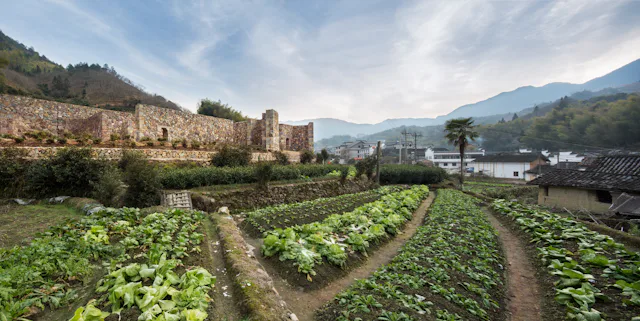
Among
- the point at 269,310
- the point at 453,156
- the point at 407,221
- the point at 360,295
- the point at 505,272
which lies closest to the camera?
the point at 269,310

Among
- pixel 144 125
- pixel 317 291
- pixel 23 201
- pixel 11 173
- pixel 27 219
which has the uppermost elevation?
pixel 144 125

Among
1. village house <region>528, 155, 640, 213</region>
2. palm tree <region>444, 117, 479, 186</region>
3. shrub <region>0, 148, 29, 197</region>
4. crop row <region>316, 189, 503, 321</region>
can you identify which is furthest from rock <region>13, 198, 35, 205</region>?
palm tree <region>444, 117, 479, 186</region>


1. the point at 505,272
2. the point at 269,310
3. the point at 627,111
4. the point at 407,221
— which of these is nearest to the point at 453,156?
the point at 627,111

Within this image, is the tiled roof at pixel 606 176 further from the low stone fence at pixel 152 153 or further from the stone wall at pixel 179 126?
the stone wall at pixel 179 126

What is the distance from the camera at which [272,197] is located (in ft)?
44.3

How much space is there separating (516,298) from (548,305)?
0.51m

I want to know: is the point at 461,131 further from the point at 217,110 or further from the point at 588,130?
the point at 588,130

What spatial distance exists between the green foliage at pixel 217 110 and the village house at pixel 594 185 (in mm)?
36654

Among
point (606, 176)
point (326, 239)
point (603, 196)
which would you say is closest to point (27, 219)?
point (326, 239)

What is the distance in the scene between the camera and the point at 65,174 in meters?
9.81

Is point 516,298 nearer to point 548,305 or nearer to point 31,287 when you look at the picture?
point 548,305

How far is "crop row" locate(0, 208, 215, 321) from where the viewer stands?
2744 millimetres

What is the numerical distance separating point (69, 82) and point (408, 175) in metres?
52.2

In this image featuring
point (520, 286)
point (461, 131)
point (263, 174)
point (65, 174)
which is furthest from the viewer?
point (461, 131)
